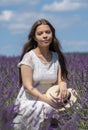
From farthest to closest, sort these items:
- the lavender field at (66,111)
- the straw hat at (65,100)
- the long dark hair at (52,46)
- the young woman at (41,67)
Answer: the long dark hair at (52,46) < the young woman at (41,67) < the straw hat at (65,100) < the lavender field at (66,111)

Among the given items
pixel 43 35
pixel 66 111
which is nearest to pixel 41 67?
pixel 43 35

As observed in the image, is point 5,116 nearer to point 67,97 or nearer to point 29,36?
point 67,97

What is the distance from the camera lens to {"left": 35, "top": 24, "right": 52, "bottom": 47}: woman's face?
13.1 feet

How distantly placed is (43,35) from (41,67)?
28 centimetres

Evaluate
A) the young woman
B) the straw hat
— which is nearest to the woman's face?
the young woman

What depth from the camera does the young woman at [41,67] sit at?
3905mm

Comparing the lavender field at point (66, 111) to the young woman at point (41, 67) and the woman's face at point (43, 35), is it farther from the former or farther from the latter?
the woman's face at point (43, 35)

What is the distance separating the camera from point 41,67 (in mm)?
4086

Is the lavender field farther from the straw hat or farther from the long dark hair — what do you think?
the long dark hair

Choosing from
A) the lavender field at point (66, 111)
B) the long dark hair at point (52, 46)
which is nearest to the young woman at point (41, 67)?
the long dark hair at point (52, 46)

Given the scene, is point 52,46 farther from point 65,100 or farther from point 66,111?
point 66,111

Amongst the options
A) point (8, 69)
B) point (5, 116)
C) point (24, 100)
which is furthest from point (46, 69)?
point (8, 69)

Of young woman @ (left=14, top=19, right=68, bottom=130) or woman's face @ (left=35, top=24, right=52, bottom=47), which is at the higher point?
woman's face @ (left=35, top=24, right=52, bottom=47)

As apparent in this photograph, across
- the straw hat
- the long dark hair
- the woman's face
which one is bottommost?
the straw hat
